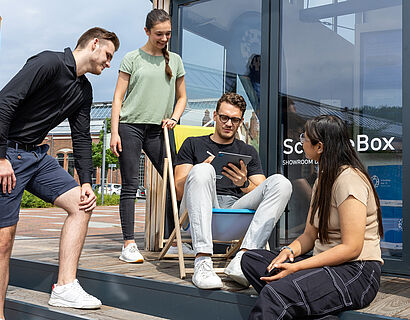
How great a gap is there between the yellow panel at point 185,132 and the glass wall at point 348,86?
746 mm

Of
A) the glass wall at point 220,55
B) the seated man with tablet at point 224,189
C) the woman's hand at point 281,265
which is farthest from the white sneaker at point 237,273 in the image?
the glass wall at point 220,55

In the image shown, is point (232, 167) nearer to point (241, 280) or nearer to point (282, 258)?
point (241, 280)

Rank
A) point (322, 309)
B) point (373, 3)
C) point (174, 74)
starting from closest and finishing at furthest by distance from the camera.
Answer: point (322, 309)
point (373, 3)
point (174, 74)

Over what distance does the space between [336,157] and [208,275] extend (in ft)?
3.20

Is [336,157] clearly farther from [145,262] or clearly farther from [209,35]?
[209,35]

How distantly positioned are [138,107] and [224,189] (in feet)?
3.04

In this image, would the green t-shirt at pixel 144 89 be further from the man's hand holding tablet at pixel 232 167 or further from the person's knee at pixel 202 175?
the person's knee at pixel 202 175

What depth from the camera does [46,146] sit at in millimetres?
2859

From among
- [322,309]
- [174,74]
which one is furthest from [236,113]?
[322,309]

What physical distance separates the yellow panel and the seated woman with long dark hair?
6.30 feet

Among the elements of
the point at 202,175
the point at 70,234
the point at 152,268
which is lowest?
the point at 152,268

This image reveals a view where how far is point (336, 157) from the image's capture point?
221 centimetres

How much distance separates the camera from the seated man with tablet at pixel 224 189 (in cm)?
269

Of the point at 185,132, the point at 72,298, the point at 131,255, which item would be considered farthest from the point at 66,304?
the point at 185,132
